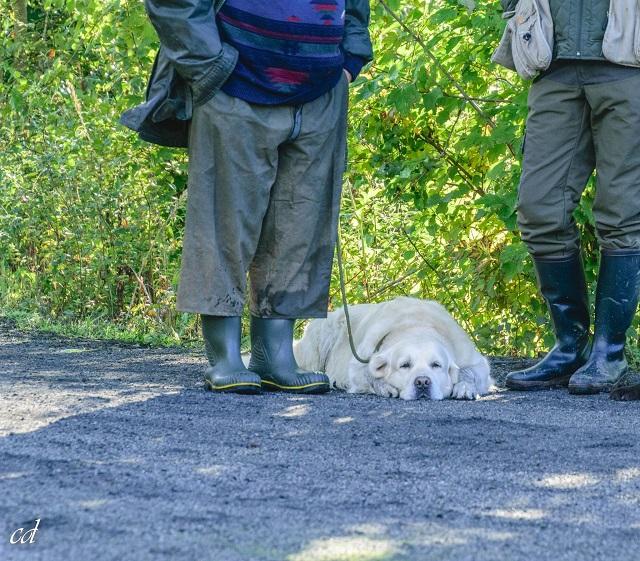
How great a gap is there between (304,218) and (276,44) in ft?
2.37

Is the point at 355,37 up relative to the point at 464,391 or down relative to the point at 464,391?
up

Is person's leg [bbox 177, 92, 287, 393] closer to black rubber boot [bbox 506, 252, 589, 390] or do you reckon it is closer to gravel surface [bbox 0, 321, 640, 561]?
gravel surface [bbox 0, 321, 640, 561]

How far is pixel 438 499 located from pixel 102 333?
5.48 meters

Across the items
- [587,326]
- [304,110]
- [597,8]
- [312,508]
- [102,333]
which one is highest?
[597,8]

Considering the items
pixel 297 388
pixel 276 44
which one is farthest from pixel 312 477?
pixel 276 44

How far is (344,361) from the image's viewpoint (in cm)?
549

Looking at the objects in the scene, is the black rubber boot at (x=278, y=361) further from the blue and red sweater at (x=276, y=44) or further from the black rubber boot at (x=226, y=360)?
the blue and red sweater at (x=276, y=44)

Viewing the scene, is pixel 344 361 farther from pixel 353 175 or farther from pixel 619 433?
pixel 353 175

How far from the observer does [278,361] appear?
477 centimetres

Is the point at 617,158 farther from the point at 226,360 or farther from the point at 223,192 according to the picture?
the point at 226,360

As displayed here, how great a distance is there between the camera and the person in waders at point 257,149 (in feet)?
14.6

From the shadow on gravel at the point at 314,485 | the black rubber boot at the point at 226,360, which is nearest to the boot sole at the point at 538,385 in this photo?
the shadow on gravel at the point at 314,485

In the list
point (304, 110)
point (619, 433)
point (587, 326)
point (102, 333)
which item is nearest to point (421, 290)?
point (102, 333)

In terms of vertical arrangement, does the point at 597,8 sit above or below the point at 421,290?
above
